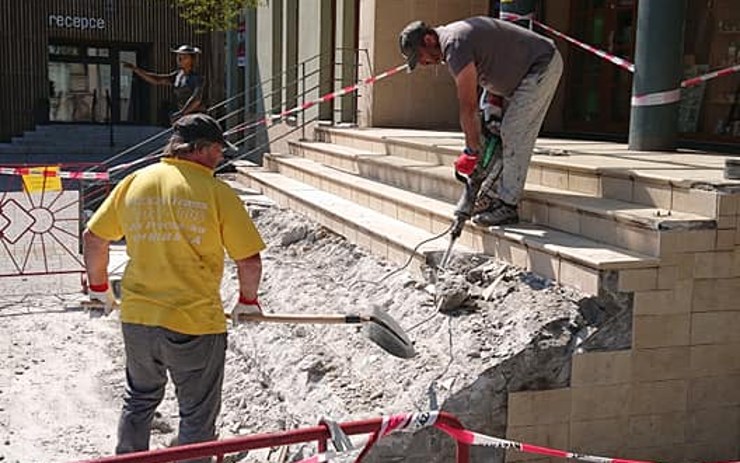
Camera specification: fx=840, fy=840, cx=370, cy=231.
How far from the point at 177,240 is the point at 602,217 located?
2.48 metres

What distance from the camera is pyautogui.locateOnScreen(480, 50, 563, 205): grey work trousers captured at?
5.36m

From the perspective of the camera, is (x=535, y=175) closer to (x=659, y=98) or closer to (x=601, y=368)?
(x=659, y=98)

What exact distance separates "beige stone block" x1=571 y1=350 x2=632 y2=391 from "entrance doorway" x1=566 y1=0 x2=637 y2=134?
636 centimetres

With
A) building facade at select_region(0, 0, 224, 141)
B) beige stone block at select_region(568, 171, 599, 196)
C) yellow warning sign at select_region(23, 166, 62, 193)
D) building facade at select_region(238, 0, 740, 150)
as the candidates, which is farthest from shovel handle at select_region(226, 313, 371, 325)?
building facade at select_region(0, 0, 224, 141)

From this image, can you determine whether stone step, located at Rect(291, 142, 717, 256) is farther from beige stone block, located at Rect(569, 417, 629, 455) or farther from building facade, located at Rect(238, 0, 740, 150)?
building facade, located at Rect(238, 0, 740, 150)

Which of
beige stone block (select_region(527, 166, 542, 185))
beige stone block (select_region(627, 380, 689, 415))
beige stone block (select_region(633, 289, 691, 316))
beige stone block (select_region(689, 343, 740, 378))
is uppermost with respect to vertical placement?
beige stone block (select_region(527, 166, 542, 185))

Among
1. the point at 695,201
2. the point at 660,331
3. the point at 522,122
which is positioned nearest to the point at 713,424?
the point at 660,331

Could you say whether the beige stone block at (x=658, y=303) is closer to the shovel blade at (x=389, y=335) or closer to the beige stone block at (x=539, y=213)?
the beige stone block at (x=539, y=213)

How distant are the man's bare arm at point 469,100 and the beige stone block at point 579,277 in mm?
1005

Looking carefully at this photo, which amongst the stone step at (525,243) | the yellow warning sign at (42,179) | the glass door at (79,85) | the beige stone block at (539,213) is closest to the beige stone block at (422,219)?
the stone step at (525,243)

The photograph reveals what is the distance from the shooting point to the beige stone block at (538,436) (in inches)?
171

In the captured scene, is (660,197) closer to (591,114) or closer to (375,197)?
(375,197)

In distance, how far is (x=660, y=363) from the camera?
14.9 feet

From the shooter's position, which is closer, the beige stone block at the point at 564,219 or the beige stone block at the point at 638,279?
the beige stone block at the point at 638,279
